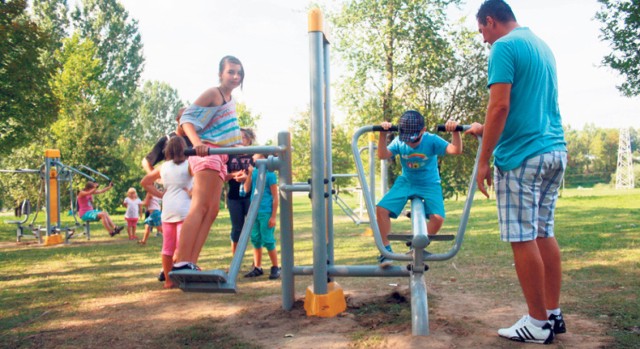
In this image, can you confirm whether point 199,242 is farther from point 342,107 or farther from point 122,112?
point 122,112

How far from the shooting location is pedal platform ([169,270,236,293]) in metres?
2.97

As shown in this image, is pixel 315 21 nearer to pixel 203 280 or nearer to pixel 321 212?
pixel 321 212

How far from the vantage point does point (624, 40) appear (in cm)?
1480

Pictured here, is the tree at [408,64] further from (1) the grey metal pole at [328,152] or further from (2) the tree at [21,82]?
(1) the grey metal pole at [328,152]

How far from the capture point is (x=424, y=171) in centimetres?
396

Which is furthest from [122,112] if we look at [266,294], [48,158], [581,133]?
[581,133]

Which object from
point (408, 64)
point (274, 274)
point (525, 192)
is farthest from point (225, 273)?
point (408, 64)

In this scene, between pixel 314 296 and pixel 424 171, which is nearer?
pixel 314 296

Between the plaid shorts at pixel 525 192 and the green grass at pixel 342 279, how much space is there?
73 cm

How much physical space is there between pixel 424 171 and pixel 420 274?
1.01 m

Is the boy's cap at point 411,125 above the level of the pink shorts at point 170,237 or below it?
above

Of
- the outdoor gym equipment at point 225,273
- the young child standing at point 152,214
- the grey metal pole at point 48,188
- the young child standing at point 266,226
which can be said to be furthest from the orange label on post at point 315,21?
the grey metal pole at point 48,188

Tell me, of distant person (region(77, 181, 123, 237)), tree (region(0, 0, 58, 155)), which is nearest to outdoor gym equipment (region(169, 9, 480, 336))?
distant person (region(77, 181, 123, 237))

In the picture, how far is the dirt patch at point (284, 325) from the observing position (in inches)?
111
